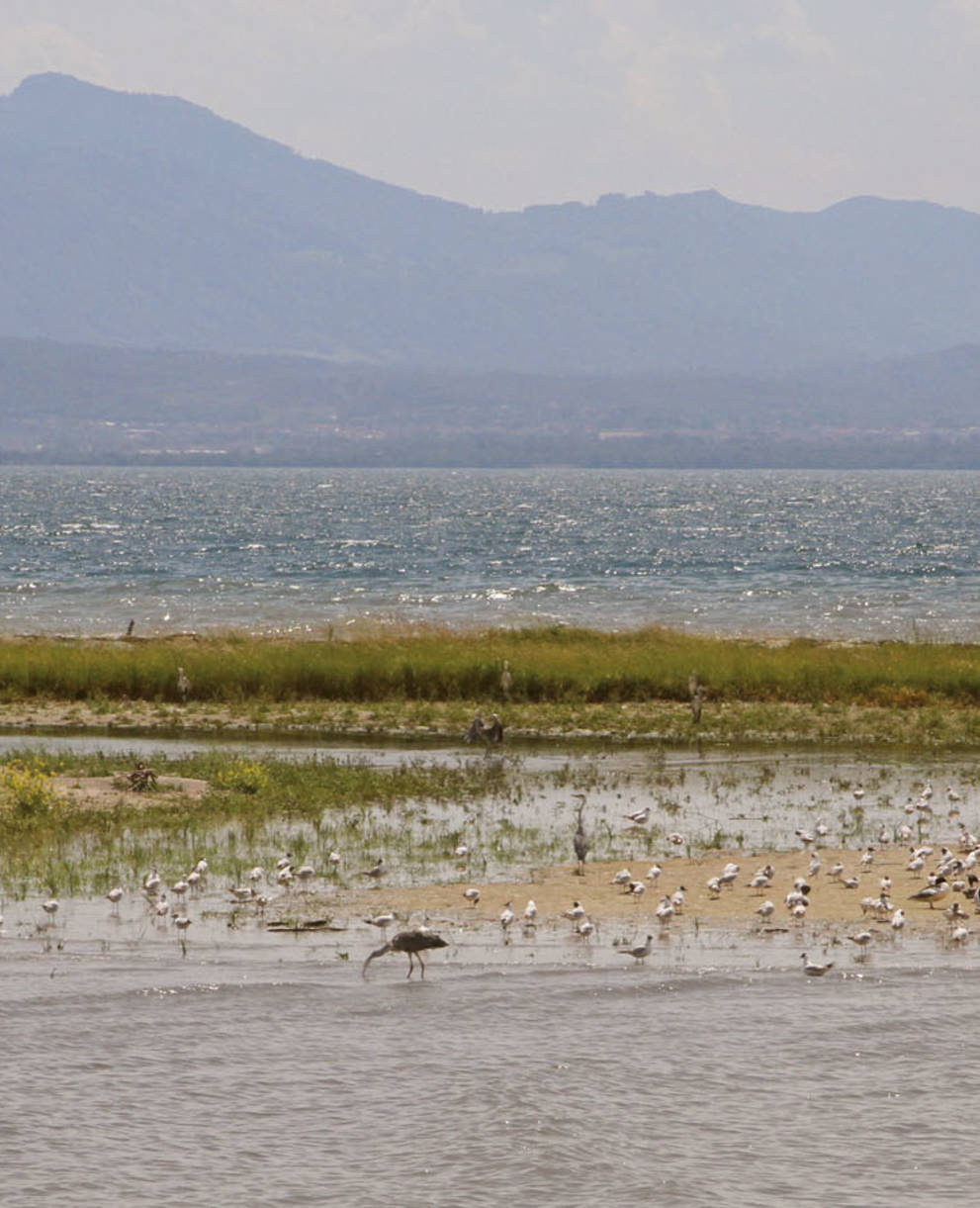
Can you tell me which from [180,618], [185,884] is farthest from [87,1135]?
[180,618]

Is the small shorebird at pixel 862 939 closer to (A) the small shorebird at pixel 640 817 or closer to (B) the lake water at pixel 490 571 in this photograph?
(A) the small shorebird at pixel 640 817

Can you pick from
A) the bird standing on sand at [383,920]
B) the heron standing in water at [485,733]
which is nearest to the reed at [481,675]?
the heron standing in water at [485,733]

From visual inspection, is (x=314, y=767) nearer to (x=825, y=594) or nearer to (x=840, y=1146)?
(x=840, y=1146)

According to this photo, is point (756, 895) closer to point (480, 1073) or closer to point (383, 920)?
point (383, 920)

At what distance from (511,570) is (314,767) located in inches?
2596

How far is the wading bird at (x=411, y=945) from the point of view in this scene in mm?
16328

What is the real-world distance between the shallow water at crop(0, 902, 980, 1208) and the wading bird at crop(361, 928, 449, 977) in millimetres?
180

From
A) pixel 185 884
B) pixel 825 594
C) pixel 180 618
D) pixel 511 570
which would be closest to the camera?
pixel 185 884

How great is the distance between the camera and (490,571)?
9488cm

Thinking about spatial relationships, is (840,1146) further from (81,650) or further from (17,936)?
(81,650)

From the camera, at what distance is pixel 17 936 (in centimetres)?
1773

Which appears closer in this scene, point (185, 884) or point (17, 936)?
point (17, 936)

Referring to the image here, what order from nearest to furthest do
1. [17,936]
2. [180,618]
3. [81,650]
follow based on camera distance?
[17,936]
[81,650]
[180,618]

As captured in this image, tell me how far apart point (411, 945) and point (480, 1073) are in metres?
2.39
